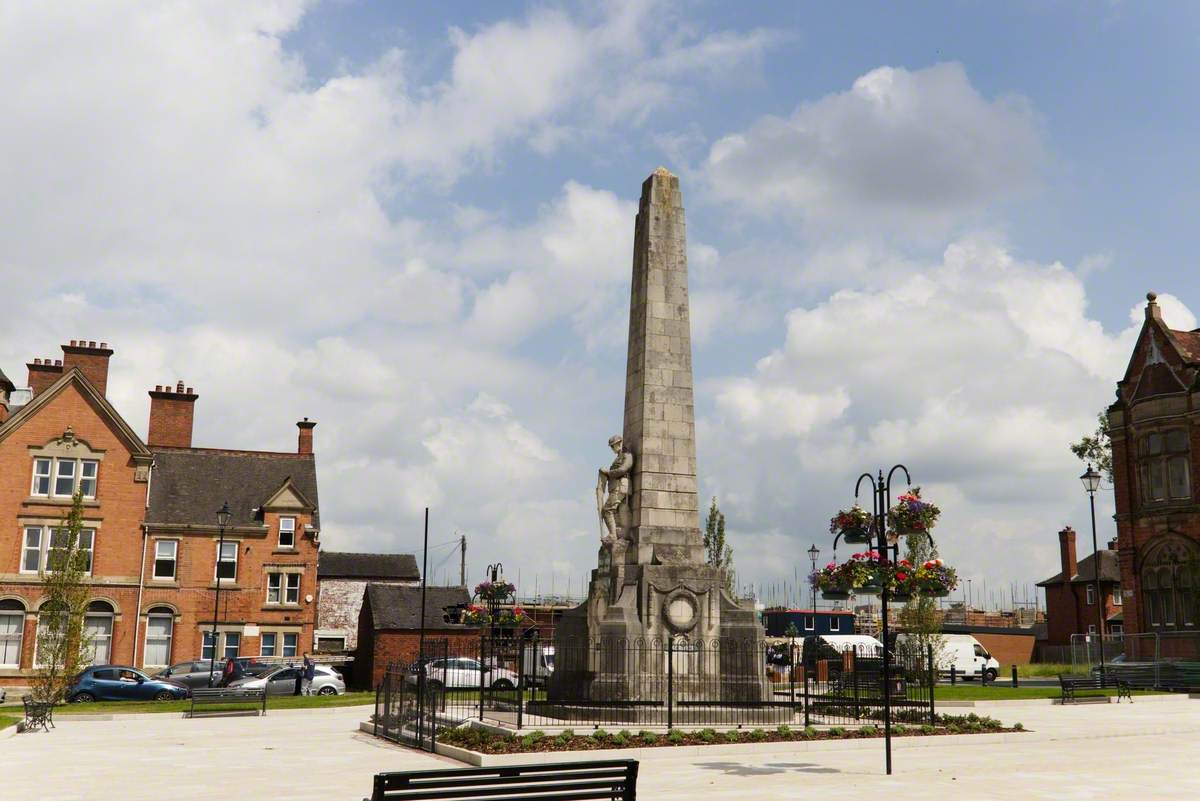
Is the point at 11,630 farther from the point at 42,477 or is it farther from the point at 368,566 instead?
the point at 368,566

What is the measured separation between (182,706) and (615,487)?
1589cm

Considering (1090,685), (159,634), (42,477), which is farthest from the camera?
(159,634)

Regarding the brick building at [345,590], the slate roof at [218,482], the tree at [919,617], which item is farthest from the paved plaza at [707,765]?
the brick building at [345,590]

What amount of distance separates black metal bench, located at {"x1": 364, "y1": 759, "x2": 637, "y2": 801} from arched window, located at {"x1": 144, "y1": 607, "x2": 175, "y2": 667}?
42.4 metres

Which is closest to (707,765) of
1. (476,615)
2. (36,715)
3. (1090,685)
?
(36,715)

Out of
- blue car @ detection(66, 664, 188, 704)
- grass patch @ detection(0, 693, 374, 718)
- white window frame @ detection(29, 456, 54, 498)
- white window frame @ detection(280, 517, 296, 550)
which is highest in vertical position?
white window frame @ detection(29, 456, 54, 498)

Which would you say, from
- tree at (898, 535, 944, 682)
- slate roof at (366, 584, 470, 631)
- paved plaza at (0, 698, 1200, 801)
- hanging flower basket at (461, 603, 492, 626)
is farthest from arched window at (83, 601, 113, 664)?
tree at (898, 535, 944, 682)

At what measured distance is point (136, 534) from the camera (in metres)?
48.8

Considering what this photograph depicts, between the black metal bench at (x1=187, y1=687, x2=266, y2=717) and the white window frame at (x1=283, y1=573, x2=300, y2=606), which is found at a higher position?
the white window frame at (x1=283, y1=573, x2=300, y2=606)

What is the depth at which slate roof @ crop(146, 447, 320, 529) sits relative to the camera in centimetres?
5031

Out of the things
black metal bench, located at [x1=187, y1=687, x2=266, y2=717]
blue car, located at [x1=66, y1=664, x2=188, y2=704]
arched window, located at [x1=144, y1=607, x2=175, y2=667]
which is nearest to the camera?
black metal bench, located at [x1=187, y1=687, x2=266, y2=717]

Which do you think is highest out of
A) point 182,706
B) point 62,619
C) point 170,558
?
point 170,558

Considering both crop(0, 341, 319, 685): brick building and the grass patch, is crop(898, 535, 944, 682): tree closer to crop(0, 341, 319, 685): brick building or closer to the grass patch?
the grass patch

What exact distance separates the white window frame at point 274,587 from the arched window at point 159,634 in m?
4.24
